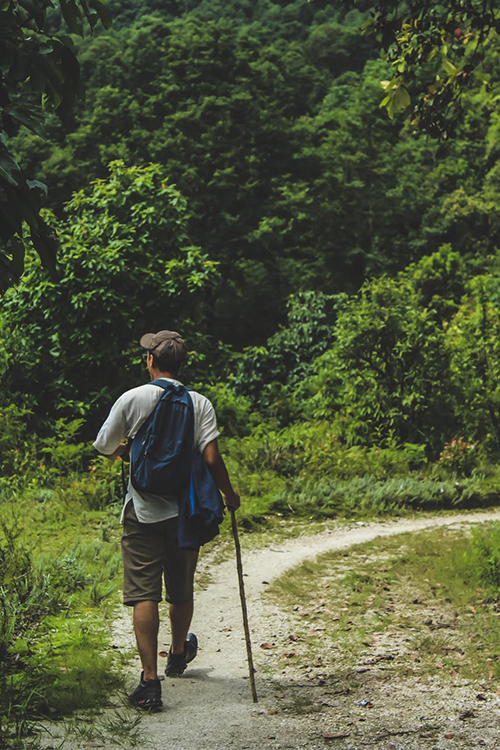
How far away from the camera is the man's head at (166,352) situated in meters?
4.72

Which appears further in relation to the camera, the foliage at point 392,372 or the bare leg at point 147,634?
the foliage at point 392,372

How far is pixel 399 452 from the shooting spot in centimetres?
1263

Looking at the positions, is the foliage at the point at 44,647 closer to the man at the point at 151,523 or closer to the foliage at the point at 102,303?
the man at the point at 151,523

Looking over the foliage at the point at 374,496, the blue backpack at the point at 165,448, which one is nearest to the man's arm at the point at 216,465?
the blue backpack at the point at 165,448

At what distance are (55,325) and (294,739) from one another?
930cm

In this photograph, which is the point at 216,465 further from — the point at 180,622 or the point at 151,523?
the point at 180,622

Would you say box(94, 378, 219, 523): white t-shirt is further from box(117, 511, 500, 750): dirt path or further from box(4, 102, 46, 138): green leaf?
box(4, 102, 46, 138): green leaf

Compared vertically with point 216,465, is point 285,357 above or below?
below

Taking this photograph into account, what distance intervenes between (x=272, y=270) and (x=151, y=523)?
→ 29.0 meters

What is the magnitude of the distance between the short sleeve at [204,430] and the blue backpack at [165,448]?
0.07 m

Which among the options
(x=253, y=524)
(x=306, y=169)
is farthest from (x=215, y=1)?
(x=253, y=524)

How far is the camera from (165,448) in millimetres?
4484

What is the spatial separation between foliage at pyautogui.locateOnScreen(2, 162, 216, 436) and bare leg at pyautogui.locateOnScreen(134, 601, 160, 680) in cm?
806

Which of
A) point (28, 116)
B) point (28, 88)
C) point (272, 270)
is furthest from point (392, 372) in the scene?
point (272, 270)
